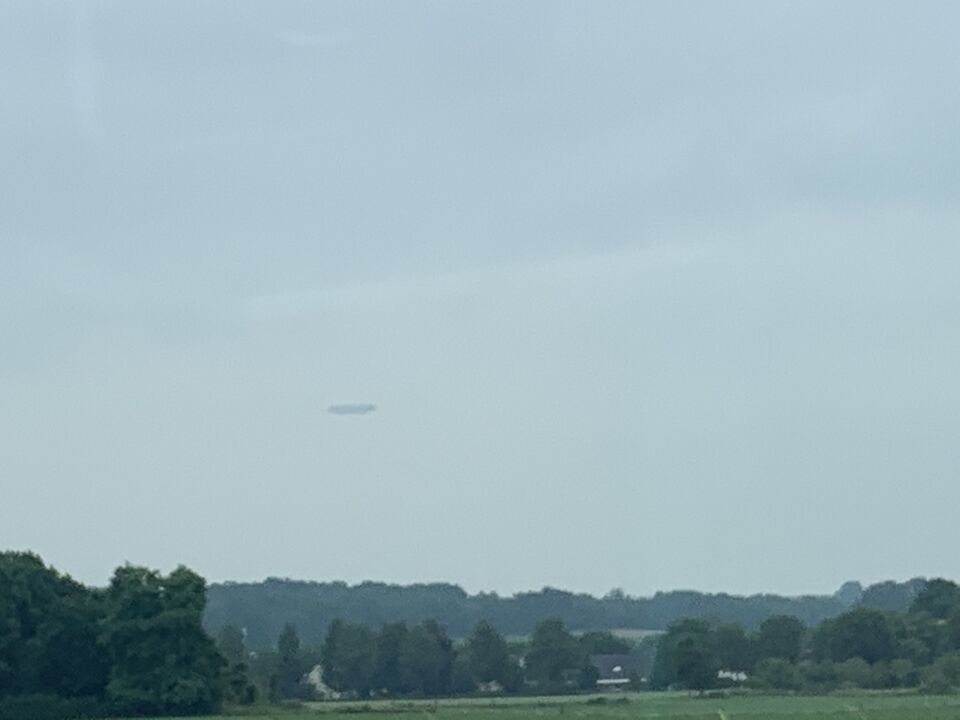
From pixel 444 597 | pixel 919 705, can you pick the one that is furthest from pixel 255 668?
pixel 444 597

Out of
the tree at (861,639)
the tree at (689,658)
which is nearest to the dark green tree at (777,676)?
the tree at (689,658)

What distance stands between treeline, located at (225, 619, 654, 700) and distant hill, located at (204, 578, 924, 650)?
6022 centimetres

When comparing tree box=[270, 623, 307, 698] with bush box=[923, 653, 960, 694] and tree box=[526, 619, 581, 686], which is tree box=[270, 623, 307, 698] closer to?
tree box=[526, 619, 581, 686]

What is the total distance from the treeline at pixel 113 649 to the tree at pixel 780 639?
942 inches

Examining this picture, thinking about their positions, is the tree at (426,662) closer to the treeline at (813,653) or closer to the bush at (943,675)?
the treeline at (813,653)

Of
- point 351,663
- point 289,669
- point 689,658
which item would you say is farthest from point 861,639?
point 289,669

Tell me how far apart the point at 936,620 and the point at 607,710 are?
30.4 metres

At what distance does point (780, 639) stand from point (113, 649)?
29.7 meters

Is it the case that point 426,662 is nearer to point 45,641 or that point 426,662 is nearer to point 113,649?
point 113,649

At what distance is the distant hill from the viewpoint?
497 ft

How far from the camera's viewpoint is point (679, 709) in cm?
5362

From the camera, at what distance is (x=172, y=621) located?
59.5 m

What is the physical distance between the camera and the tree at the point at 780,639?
2972 inches

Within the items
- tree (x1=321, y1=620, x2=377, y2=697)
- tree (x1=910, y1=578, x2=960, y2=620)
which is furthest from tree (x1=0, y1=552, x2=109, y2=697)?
tree (x1=910, y1=578, x2=960, y2=620)
